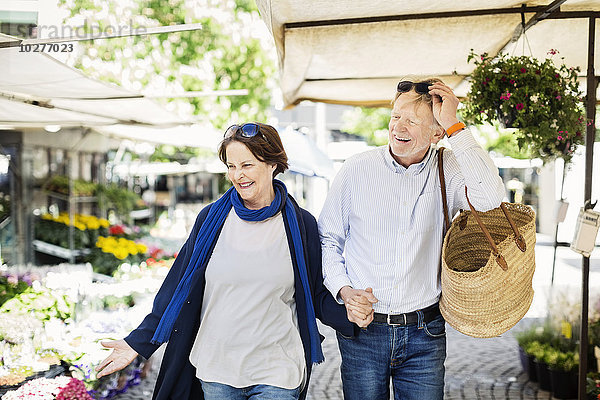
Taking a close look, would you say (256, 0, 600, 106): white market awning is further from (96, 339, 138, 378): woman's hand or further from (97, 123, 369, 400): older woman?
(96, 339, 138, 378): woman's hand

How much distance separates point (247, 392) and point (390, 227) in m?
0.87

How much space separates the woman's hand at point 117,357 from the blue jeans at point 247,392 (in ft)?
1.06

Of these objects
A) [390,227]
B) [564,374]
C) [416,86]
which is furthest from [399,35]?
[564,374]

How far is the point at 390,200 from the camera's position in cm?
259

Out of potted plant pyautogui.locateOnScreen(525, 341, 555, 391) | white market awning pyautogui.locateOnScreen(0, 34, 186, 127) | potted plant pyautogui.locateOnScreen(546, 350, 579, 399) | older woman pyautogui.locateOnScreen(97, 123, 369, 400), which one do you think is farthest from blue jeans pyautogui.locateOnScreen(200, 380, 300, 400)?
potted plant pyautogui.locateOnScreen(525, 341, 555, 391)

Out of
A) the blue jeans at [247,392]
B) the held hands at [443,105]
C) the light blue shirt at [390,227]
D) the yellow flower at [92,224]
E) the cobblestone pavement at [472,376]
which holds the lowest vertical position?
the cobblestone pavement at [472,376]

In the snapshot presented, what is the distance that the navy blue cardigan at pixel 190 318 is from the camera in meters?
2.52

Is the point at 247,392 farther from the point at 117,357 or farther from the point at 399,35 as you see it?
the point at 399,35

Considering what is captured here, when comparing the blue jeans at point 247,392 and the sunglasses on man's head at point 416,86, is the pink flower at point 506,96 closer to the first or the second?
the sunglasses on man's head at point 416,86

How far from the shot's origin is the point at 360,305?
2.38 m

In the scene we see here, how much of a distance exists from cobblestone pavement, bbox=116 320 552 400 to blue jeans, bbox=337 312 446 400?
3.21 m

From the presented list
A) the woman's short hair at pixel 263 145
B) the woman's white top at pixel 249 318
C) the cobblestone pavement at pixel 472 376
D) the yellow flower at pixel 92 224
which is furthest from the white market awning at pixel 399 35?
the yellow flower at pixel 92 224

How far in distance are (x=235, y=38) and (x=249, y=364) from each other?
11.2m

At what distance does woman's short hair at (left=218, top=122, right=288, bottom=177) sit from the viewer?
2.51 metres
